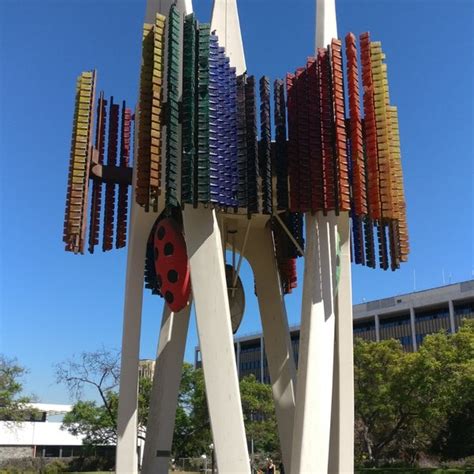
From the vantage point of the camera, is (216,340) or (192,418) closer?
(216,340)

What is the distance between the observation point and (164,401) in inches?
728

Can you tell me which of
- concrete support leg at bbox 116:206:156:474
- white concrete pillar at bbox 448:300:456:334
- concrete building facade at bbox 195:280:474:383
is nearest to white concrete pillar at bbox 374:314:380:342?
concrete building facade at bbox 195:280:474:383

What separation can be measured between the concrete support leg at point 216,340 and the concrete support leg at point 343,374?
3.16 meters

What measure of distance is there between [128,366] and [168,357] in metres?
2.72

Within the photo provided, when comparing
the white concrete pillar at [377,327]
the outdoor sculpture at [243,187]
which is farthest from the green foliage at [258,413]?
the outdoor sculpture at [243,187]

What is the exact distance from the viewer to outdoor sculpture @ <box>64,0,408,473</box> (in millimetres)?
13828

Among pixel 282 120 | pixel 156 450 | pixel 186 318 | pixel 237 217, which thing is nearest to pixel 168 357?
pixel 186 318

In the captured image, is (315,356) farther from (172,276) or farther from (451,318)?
(451,318)

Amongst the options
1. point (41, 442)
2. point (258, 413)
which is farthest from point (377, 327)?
point (41, 442)

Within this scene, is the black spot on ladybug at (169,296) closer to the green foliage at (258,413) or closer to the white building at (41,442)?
the green foliage at (258,413)

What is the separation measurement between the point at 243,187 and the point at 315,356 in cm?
418

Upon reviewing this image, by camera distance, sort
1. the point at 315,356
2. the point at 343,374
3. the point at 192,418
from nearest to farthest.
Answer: the point at 315,356 → the point at 343,374 → the point at 192,418

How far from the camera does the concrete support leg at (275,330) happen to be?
18031 mm

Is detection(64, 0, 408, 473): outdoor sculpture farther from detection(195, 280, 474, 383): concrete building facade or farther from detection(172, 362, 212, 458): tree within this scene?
detection(195, 280, 474, 383): concrete building facade
